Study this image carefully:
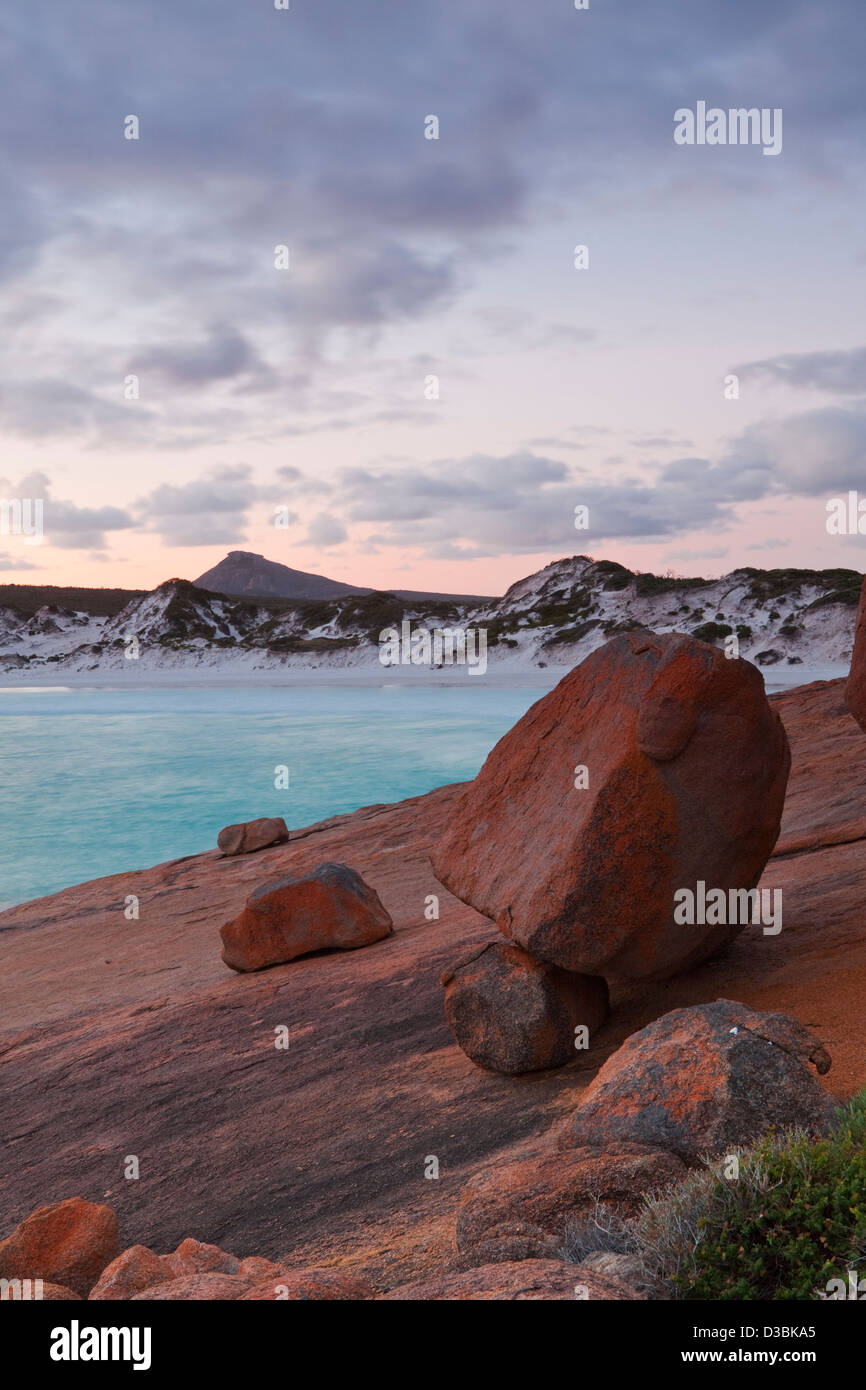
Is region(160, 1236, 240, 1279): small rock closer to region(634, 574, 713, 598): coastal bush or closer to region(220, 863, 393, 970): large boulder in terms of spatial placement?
region(220, 863, 393, 970): large boulder

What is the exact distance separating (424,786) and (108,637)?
195ft

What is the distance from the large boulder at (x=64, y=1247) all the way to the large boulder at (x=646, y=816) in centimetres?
289

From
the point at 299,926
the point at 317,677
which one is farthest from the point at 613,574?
the point at 299,926

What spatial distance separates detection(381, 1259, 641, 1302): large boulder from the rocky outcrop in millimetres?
15320

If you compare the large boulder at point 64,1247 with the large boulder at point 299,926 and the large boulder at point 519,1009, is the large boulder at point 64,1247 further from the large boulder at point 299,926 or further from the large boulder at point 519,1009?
the large boulder at point 299,926

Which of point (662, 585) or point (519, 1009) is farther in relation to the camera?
point (662, 585)

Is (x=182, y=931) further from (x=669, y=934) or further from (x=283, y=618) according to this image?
(x=283, y=618)

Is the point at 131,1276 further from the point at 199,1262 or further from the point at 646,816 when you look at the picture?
the point at 646,816

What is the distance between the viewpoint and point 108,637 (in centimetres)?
8581

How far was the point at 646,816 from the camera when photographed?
632 centimetres

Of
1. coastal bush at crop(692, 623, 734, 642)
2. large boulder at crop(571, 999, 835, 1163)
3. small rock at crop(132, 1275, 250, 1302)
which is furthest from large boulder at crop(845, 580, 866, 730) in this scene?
coastal bush at crop(692, 623, 734, 642)

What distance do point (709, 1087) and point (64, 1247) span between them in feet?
11.4

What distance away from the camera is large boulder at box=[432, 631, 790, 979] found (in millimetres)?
6320


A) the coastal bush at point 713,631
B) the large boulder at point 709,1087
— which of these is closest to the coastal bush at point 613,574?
the coastal bush at point 713,631
